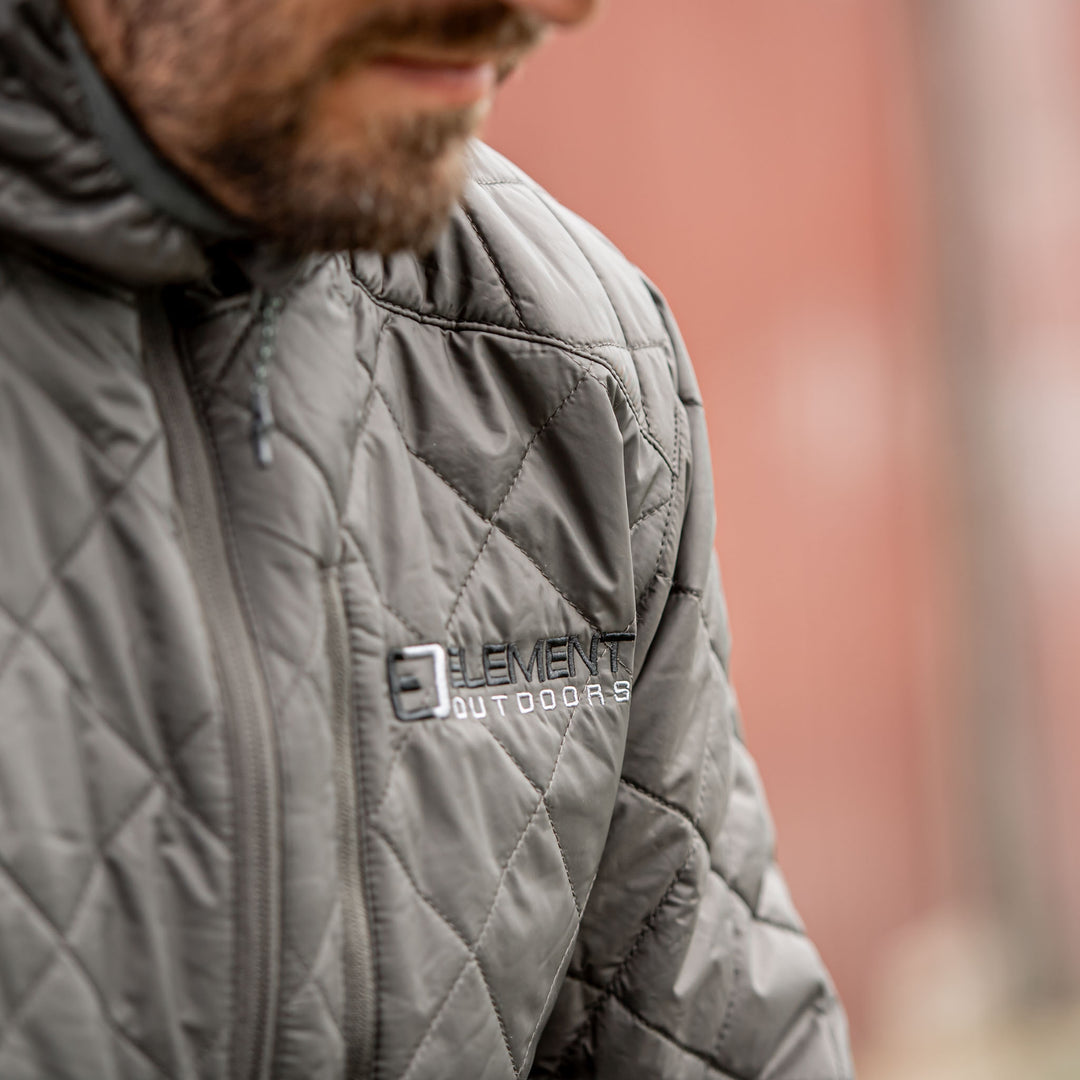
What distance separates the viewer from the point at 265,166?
1020 millimetres

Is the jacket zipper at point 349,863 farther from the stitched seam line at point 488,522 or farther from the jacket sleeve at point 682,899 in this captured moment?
the jacket sleeve at point 682,899

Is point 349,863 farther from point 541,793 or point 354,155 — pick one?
point 354,155

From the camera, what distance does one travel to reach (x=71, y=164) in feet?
3.15

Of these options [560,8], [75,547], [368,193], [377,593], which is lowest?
[377,593]

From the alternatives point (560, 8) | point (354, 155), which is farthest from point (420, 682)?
point (560, 8)

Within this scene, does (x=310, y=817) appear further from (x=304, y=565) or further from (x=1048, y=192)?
(x=1048, y=192)

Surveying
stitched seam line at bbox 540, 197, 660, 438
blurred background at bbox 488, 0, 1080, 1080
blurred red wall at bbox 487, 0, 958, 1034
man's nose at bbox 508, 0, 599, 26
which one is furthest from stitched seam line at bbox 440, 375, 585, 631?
blurred background at bbox 488, 0, 1080, 1080

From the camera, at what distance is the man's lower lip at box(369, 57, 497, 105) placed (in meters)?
1.06

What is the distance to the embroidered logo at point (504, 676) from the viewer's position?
117cm

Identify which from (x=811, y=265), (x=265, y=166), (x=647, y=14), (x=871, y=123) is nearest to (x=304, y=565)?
(x=265, y=166)

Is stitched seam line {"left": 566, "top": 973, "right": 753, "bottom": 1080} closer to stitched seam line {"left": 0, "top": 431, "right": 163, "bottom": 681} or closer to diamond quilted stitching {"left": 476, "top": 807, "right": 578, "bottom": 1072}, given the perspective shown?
diamond quilted stitching {"left": 476, "top": 807, "right": 578, "bottom": 1072}

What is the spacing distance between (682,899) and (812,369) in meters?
3.32

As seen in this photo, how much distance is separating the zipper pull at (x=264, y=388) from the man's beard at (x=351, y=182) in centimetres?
6

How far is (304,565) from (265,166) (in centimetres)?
28
